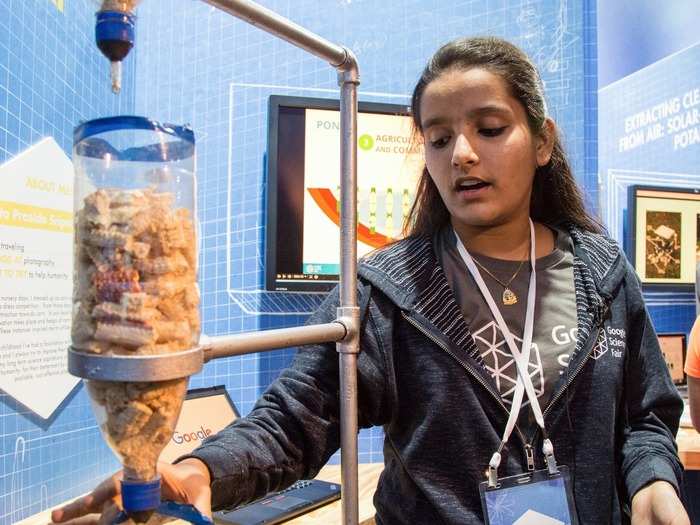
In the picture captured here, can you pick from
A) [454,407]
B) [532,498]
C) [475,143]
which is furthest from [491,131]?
[532,498]

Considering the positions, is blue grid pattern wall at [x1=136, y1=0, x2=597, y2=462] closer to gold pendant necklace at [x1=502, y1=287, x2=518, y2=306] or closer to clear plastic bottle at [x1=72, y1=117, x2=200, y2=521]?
gold pendant necklace at [x1=502, y1=287, x2=518, y2=306]

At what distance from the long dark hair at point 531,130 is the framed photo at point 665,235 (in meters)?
1.36

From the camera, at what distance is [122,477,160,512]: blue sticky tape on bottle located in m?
0.40

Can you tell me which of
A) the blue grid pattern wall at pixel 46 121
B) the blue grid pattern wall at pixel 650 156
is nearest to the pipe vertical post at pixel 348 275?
the blue grid pattern wall at pixel 46 121

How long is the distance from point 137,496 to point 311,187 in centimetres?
146

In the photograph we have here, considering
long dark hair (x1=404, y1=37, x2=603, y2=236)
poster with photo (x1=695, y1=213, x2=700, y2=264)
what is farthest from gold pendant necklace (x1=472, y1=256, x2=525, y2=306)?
poster with photo (x1=695, y1=213, x2=700, y2=264)

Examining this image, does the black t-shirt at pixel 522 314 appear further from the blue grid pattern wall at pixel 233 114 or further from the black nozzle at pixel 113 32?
the blue grid pattern wall at pixel 233 114

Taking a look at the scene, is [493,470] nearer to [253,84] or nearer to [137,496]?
[137,496]

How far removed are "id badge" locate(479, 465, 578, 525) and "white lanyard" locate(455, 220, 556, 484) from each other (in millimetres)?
26

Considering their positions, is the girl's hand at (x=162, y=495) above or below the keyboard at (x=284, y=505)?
above

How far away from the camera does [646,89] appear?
2627 millimetres

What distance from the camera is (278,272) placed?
70.1 inches

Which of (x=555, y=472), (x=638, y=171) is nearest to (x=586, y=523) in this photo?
(x=555, y=472)

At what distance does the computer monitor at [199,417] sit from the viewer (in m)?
1.41
